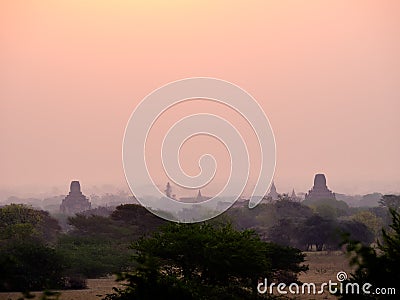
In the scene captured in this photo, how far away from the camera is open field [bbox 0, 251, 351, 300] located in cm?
3366

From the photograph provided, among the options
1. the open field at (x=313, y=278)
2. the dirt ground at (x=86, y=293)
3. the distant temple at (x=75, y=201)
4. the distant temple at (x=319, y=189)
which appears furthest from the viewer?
the distant temple at (x=75, y=201)

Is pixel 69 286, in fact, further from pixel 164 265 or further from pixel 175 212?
pixel 175 212

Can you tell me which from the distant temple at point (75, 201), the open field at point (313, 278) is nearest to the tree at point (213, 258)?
the open field at point (313, 278)

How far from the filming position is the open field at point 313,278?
33.7 m

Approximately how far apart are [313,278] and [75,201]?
6180 inches

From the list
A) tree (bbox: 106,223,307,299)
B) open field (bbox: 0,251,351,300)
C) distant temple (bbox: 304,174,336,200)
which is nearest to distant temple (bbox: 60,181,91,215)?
distant temple (bbox: 304,174,336,200)

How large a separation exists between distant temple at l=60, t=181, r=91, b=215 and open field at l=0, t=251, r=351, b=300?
133m

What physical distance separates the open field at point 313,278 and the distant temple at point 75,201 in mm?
133278

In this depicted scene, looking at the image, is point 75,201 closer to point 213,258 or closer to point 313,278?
point 313,278

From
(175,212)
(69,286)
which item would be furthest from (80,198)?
(69,286)

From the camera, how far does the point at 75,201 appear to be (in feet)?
636

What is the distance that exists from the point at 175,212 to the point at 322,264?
3160cm

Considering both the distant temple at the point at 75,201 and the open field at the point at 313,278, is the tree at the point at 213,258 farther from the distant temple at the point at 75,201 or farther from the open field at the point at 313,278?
the distant temple at the point at 75,201

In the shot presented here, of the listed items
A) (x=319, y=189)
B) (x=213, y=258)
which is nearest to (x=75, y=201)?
(x=319, y=189)
